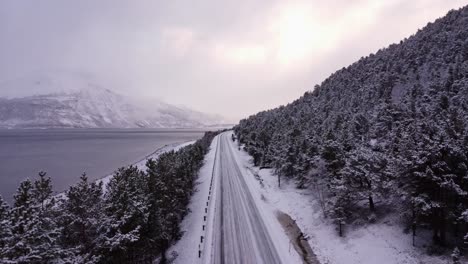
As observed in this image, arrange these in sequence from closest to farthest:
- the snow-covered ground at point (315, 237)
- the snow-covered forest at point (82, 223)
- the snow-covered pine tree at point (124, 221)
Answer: the snow-covered forest at point (82, 223)
the snow-covered pine tree at point (124, 221)
the snow-covered ground at point (315, 237)

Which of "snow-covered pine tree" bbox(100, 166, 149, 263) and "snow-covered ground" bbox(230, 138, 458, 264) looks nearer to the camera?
"snow-covered pine tree" bbox(100, 166, 149, 263)

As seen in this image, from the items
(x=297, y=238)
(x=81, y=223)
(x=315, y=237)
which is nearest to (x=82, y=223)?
(x=81, y=223)

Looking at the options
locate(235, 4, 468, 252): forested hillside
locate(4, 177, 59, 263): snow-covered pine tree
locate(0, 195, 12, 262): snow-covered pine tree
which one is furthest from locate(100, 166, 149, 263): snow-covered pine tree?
locate(235, 4, 468, 252): forested hillside

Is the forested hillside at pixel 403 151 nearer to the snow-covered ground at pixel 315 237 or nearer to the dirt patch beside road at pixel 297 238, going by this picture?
the snow-covered ground at pixel 315 237

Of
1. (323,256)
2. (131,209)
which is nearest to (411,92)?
(323,256)

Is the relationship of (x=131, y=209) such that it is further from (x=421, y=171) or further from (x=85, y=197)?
(x=421, y=171)

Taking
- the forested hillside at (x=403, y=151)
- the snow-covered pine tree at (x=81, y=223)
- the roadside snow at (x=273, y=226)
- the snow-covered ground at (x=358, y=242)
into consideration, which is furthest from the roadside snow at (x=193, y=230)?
the forested hillside at (x=403, y=151)

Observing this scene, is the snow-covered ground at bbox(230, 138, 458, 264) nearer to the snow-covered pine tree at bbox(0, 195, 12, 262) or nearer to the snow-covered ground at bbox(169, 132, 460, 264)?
the snow-covered ground at bbox(169, 132, 460, 264)
